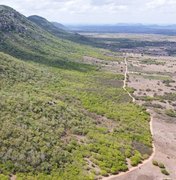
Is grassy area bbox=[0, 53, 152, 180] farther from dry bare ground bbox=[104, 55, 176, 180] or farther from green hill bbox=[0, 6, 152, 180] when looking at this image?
dry bare ground bbox=[104, 55, 176, 180]

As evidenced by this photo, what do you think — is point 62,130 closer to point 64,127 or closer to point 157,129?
point 64,127

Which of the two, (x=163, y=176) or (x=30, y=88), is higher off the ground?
(x=30, y=88)

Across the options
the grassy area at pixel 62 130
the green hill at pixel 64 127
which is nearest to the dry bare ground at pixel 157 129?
the green hill at pixel 64 127

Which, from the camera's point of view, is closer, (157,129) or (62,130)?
(62,130)

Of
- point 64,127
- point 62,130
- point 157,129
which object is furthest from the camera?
point 157,129

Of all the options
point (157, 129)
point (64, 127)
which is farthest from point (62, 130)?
point (157, 129)

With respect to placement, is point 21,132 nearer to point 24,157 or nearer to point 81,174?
point 24,157

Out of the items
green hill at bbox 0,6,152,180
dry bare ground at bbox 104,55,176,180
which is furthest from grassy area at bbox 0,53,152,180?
dry bare ground at bbox 104,55,176,180

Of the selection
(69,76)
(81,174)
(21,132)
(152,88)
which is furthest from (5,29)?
(81,174)
